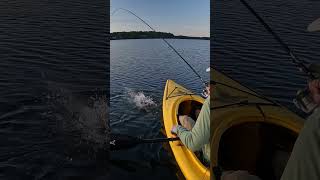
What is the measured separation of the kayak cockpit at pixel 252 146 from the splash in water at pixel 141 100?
819cm

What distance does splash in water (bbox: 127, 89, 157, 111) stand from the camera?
14497mm

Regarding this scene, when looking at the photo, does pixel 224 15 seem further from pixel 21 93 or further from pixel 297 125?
pixel 297 125

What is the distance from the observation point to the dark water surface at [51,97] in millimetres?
8039

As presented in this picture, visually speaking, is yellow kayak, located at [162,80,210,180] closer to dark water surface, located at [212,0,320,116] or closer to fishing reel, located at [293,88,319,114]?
fishing reel, located at [293,88,319,114]

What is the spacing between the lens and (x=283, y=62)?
17.7 meters

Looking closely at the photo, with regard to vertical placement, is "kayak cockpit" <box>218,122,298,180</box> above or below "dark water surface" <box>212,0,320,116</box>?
below

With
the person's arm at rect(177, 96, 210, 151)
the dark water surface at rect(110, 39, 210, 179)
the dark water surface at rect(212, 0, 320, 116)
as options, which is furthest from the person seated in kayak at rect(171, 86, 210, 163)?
the dark water surface at rect(212, 0, 320, 116)

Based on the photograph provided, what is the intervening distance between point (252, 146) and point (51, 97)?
849 centimetres

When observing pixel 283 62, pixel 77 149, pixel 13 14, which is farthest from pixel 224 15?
pixel 77 149

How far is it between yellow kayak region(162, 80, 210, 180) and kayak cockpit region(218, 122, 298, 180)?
672 mm

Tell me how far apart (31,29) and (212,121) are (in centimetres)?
2116

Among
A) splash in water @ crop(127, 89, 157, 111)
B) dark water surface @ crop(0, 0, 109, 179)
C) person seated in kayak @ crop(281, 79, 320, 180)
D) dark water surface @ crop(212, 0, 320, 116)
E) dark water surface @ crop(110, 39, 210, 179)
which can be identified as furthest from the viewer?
dark water surface @ crop(212, 0, 320, 116)

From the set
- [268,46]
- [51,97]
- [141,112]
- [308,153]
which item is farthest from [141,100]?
[308,153]

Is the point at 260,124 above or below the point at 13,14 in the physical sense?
below
